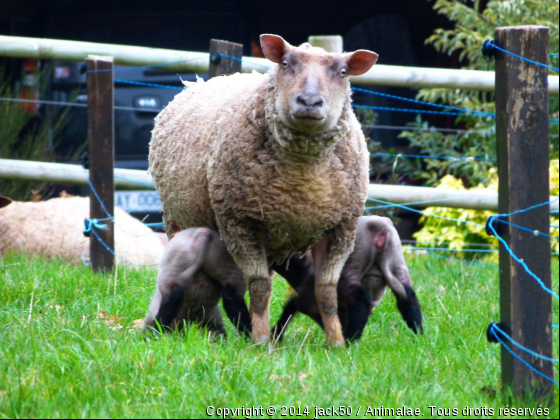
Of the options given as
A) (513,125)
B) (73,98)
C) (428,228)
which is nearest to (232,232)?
(513,125)

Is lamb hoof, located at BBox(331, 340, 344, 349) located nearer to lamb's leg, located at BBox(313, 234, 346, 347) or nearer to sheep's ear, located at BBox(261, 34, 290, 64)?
lamb's leg, located at BBox(313, 234, 346, 347)

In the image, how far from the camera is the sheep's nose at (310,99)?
304 centimetres

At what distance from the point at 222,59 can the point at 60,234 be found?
2051 millimetres

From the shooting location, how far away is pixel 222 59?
496 centimetres

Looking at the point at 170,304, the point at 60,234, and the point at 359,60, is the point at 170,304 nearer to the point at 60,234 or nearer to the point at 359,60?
the point at 359,60

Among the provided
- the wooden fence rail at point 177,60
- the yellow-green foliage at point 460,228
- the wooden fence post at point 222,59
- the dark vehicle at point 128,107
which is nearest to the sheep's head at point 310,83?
the wooden fence post at point 222,59

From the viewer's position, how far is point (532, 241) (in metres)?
2.37

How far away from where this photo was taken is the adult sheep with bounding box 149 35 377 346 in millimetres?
3223

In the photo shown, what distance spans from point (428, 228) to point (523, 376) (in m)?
4.57

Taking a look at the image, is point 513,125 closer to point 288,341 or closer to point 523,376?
point 523,376

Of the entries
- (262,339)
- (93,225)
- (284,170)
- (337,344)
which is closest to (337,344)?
(337,344)

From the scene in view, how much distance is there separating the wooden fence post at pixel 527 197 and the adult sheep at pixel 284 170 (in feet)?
2.97

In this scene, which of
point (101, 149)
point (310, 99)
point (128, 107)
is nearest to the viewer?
point (310, 99)

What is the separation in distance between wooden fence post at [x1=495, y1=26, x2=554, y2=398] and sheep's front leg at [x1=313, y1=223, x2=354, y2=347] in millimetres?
1209
